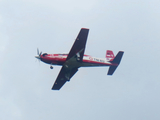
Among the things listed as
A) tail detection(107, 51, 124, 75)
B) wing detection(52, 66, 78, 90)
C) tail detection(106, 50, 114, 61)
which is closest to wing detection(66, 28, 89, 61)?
wing detection(52, 66, 78, 90)

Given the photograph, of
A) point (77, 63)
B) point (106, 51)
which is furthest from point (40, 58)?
point (106, 51)

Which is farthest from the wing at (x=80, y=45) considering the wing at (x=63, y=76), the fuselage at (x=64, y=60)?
the wing at (x=63, y=76)

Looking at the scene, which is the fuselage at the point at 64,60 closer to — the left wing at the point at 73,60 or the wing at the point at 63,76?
the left wing at the point at 73,60

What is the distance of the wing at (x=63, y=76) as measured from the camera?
46.1m

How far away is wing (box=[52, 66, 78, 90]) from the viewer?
46.1m

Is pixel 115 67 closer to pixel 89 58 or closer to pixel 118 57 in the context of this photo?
pixel 118 57

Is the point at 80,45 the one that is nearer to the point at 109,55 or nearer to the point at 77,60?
the point at 77,60

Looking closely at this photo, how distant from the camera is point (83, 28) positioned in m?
39.9

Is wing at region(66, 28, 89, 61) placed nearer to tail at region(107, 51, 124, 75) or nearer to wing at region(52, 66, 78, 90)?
wing at region(52, 66, 78, 90)

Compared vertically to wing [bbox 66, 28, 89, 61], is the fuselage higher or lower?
lower

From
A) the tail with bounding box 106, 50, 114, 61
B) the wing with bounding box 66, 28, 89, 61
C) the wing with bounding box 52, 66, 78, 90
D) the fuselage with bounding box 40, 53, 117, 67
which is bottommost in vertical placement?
the wing with bounding box 52, 66, 78, 90

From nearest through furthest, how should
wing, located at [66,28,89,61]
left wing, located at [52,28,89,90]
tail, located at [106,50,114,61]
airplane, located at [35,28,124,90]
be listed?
wing, located at [66,28,89,61], left wing, located at [52,28,89,90], airplane, located at [35,28,124,90], tail, located at [106,50,114,61]

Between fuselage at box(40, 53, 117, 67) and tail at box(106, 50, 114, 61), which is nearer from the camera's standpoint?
fuselage at box(40, 53, 117, 67)

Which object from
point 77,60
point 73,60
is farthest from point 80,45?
point 73,60
